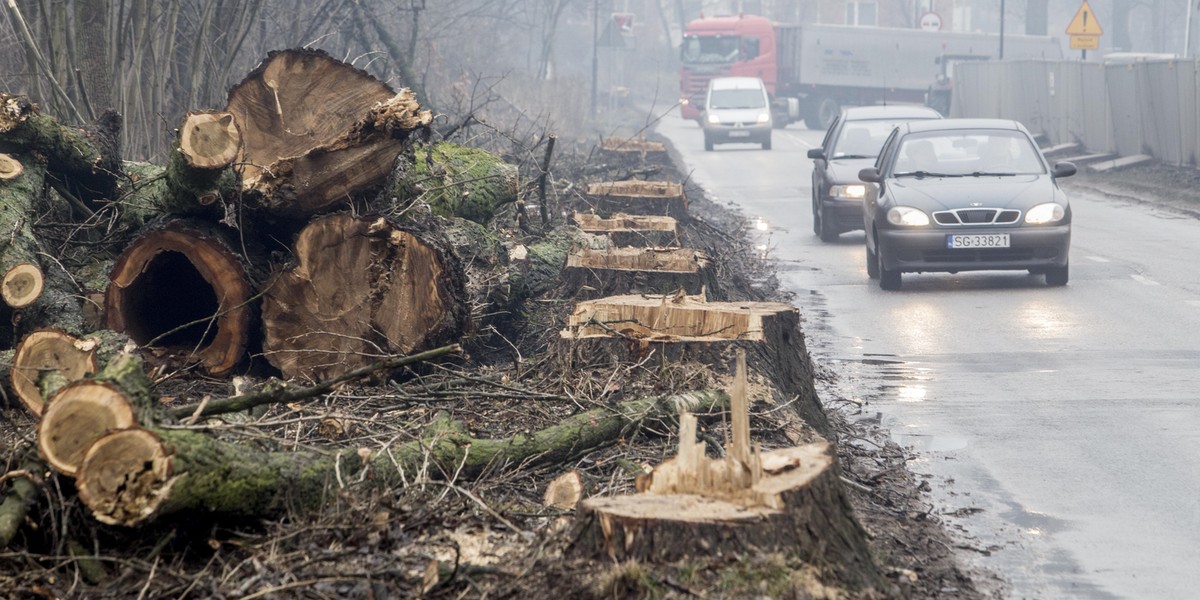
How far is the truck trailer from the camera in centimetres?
5216

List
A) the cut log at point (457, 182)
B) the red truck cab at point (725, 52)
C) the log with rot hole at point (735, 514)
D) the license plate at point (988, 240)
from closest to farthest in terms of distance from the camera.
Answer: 1. the log with rot hole at point (735, 514)
2. the cut log at point (457, 182)
3. the license plate at point (988, 240)
4. the red truck cab at point (725, 52)

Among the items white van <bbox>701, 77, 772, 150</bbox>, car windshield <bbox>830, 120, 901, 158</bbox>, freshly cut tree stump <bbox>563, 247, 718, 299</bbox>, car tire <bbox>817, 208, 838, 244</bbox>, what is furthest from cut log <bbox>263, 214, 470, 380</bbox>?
white van <bbox>701, 77, 772, 150</bbox>

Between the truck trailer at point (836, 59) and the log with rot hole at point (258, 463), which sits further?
the truck trailer at point (836, 59)

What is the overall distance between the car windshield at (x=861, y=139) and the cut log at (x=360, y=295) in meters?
12.1

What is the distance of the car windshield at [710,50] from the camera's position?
5547 centimetres

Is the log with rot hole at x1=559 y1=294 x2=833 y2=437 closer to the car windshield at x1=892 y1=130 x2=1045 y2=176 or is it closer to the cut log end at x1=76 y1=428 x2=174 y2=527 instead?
the cut log end at x1=76 y1=428 x2=174 y2=527

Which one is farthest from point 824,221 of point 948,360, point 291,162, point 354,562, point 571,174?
point 354,562

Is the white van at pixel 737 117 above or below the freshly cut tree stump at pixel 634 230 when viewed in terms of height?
below

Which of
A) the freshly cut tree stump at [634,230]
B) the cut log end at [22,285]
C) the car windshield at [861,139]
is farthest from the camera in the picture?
the car windshield at [861,139]

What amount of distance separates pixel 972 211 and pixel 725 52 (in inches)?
1678

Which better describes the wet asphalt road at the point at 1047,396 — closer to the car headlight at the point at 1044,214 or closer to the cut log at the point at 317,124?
the car headlight at the point at 1044,214

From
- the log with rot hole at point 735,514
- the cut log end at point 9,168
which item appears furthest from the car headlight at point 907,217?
the log with rot hole at point 735,514

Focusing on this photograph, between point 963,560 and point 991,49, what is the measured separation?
162 feet

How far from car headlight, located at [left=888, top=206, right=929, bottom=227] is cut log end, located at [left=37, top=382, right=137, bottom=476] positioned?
10.4m
